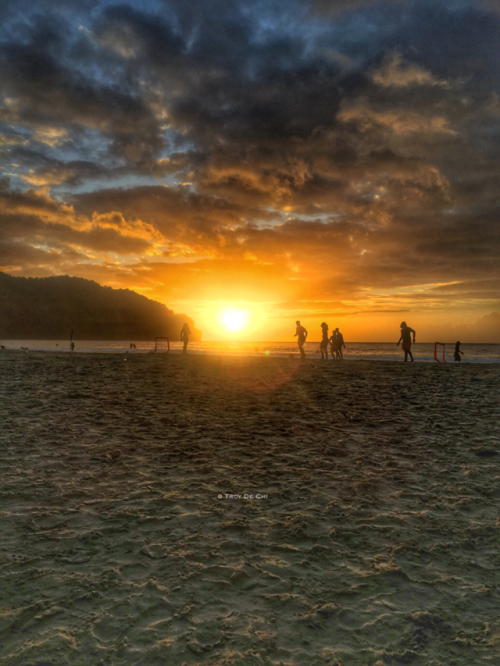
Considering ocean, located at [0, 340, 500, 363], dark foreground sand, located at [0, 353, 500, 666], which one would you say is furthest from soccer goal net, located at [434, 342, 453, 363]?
dark foreground sand, located at [0, 353, 500, 666]

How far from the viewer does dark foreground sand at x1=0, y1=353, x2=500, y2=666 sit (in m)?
2.45

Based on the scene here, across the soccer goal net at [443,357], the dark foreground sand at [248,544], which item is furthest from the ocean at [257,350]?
the dark foreground sand at [248,544]

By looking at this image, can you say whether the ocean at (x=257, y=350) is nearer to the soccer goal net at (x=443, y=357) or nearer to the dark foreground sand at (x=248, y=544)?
the soccer goal net at (x=443, y=357)

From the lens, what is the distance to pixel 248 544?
12.0ft

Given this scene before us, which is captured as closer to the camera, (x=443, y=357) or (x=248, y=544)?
(x=248, y=544)

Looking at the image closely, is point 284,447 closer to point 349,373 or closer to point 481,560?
point 481,560

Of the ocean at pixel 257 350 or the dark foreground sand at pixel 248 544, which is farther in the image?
the ocean at pixel 257 350

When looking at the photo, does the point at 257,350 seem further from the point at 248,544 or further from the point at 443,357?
the point at 248,544

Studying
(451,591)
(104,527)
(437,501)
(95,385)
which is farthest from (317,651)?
(95,385)

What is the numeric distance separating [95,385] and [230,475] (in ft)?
33.4

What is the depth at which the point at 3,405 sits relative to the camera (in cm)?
1002

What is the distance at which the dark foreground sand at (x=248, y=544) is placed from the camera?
2449 millimetres

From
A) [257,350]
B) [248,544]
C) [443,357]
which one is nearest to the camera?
[248,544]

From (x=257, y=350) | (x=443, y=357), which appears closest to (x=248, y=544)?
(x=443, y=357)
